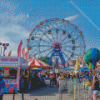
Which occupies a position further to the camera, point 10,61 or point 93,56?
point 93,56

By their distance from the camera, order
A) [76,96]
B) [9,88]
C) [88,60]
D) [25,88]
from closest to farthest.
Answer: [76,96] < [9,88] < [25,88] < [88,60]

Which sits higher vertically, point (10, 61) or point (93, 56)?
point (93, 56)

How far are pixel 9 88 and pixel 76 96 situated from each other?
15.5ft

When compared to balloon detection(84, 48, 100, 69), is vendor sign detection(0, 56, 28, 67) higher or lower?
lower

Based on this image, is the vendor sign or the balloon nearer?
the vendor sign

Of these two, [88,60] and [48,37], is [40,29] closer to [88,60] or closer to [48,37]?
[48,37]

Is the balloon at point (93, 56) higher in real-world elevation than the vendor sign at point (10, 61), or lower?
higher

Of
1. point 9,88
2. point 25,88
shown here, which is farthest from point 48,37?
point 9,88

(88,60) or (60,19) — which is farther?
(60,19)

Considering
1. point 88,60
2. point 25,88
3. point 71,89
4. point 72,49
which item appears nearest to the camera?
point 71,89

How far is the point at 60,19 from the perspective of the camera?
3031cm

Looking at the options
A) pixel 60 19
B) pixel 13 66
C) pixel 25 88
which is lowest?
pixel 25 88

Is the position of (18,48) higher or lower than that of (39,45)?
lower

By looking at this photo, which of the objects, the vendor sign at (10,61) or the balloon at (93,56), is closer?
the vendor sign at (10,61)
